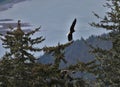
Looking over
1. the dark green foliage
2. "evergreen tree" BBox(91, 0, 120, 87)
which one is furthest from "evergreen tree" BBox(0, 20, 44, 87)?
"evergreen tree" BBox(91, 0, 120, 87)

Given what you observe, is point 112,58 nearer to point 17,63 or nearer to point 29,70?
point 17,63

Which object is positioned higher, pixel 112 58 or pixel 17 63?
pixel 17 63

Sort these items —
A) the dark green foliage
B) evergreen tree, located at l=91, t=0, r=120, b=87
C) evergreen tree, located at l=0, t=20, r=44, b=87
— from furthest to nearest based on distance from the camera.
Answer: evergreen tree, located at l=91, t=0, r=120, b=87 → evergreen tree, located at l=0, t=20, r=44, b=87 → the dark green foliage

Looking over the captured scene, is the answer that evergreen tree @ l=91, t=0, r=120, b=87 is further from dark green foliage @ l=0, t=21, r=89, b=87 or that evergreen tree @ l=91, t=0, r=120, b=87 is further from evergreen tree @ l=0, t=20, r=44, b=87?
dark green foliage @ l=0, t=21, r=89, b=87

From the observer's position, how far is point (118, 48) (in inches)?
843

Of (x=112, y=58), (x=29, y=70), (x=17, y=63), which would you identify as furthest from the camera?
(x=112, y=58)

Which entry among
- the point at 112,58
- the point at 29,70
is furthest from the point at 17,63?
the point at 112,58

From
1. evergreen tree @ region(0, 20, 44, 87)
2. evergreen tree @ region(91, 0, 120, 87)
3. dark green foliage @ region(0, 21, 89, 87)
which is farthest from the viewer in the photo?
evergreen tree @ region(91, 0, 120, 87)

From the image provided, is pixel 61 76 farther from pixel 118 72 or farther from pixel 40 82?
pixel 118 72

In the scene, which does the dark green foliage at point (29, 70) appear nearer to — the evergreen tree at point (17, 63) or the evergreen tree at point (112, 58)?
the evergreen tree at point (17, 63)

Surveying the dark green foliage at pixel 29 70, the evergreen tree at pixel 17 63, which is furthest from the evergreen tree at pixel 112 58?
the dark green foliage at pixel 29 70

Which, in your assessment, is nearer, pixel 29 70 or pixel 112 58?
pixel 29 70

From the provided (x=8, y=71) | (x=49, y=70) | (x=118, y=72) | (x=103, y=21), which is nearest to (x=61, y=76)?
(x=49, y=70)

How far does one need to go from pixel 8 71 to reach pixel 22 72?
764 millimetres
